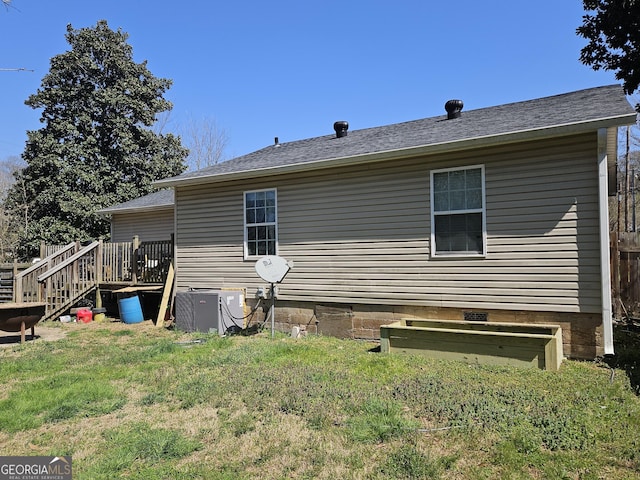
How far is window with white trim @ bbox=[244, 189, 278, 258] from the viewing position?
8.43 m

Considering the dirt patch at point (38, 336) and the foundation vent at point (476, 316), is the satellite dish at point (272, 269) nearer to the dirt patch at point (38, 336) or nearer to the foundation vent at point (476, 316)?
the foundation vent at point (476, 316)

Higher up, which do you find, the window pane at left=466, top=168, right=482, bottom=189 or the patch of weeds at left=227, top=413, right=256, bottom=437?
the window pane at left=466, top=168, right=482, bottom=189

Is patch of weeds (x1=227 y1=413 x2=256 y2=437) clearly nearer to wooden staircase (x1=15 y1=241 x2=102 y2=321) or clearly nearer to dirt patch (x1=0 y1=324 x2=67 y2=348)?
dirt patch (x1=0 y1=324 x2=67 y2=348)

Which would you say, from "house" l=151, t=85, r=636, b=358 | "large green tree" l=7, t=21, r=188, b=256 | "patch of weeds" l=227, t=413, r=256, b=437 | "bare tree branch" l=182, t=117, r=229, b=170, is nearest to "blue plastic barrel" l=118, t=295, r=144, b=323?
"house" l=151, t=85, r=636, b=358

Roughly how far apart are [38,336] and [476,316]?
8313 millimetres

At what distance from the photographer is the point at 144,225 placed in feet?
49.0

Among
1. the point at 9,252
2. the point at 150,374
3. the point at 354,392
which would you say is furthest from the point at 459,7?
the point at 9,252

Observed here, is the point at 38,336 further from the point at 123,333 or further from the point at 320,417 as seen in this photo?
the point at 320,417

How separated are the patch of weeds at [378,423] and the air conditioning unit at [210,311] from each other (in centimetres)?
477

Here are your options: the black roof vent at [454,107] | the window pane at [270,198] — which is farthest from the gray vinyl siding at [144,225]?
the black roof vent at [454,107]

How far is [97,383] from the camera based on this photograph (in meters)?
5.02

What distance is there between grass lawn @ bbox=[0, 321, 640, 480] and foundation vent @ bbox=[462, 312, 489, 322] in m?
1.20

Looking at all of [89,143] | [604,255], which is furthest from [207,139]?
[604,255]

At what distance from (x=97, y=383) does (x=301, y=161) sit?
4.94 metres
